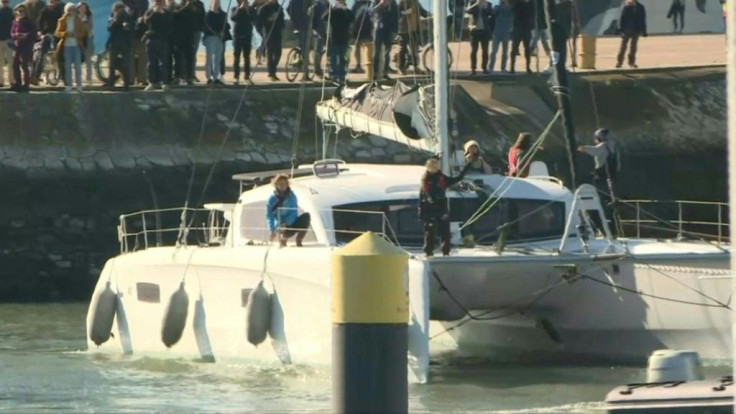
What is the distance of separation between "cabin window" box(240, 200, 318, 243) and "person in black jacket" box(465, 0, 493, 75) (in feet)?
34.9

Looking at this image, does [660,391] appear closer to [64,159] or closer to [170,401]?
[170,401]

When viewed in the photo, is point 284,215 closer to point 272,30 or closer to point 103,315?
point 103,315

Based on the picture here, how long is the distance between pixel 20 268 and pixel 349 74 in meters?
7.31

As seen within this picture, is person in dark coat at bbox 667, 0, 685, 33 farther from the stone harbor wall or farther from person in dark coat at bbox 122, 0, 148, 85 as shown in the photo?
person in dark coat at bbox 122, 0, 148, 85

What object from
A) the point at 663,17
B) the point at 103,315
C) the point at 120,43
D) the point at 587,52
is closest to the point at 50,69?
the point at 120,43

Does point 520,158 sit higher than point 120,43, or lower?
lower

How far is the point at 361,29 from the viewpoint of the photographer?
94.0 ft

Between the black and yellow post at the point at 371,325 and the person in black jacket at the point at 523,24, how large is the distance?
18840 millimetres

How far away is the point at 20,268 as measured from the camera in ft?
79.5

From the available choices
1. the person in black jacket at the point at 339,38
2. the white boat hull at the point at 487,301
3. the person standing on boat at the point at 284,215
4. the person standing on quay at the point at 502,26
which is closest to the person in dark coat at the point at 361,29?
the person in black jacket at the point at 339,38

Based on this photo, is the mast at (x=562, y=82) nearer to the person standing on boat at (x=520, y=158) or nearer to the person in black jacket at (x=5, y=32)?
the person standing on boat at (x=520, y=158)

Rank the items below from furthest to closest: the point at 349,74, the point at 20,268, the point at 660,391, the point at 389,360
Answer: the point at 349,74 < the point at 20,268 < the point at 660,391 < the point at 389,360

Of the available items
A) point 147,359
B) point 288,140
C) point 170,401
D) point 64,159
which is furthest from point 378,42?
point 170,401

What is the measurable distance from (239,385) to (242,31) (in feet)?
40.9
